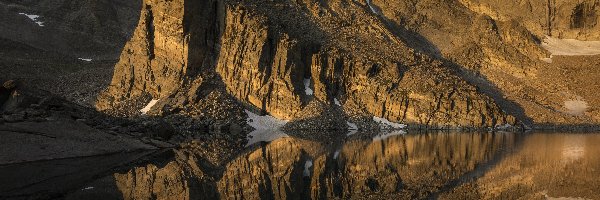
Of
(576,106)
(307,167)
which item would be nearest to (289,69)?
(307,167)

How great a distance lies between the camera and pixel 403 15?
97750 millimetres

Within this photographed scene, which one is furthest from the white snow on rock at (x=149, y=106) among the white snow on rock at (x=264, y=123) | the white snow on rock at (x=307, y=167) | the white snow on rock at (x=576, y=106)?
the white snow on rock at (x=576, y=106)

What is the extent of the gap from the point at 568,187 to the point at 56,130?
26057mm

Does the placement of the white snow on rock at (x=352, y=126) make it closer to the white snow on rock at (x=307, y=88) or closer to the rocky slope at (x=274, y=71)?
the rocky slope at (x=274, y=71)

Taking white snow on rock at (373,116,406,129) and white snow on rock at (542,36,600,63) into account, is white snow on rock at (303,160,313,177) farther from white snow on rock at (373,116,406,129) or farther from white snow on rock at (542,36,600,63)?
white snow on rock at (542,36,600,63)

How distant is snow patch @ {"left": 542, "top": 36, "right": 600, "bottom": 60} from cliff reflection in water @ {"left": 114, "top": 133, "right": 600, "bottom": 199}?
221 ft

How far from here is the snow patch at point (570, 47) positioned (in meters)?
98.7

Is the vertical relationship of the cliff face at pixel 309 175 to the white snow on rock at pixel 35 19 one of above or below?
below

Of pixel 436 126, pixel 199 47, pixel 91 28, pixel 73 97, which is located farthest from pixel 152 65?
pixel 91 28

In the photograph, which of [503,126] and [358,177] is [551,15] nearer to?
[503,126]

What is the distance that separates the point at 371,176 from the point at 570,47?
87929mm

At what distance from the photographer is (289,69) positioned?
68938mm

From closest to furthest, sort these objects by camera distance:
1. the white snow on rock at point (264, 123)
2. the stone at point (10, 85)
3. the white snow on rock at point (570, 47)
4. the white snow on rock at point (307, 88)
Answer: the stone at point (10, 85), the white snow on rock at point (264, 123), the white snow on rock at point (307, 88), the white snow on rock at point (570, 47)

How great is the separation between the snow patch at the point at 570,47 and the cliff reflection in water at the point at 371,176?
2656 inches
